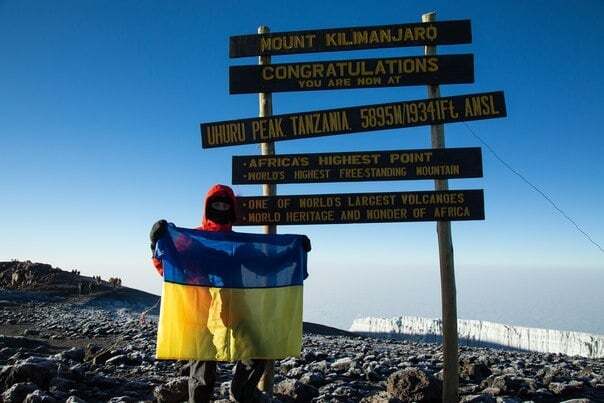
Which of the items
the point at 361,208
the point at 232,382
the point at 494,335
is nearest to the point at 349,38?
the point at 361,208

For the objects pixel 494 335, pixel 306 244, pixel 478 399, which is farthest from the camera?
pixel 494 335

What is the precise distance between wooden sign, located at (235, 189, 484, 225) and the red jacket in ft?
3.55

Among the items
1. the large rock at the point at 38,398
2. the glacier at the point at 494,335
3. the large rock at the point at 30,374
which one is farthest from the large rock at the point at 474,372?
the glacier at the point at 494,335

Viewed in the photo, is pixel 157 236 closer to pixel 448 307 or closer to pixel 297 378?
pixel 297 378

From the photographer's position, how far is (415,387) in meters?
6.88

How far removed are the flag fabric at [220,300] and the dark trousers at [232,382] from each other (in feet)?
0.43

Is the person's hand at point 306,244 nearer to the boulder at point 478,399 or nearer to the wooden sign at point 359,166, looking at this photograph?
the wooden sign at point 359,166

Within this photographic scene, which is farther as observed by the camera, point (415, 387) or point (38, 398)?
point (415, 387)

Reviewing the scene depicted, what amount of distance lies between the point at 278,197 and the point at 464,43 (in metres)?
3.94

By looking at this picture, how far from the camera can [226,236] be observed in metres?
5.74

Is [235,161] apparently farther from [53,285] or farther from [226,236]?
[53,285]

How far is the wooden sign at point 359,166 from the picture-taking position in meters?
6.80

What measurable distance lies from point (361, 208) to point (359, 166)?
68 cm

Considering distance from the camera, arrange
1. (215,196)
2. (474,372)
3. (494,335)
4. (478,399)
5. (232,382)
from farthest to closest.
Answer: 1. (494,335)
2. (474,372)
3. (478,399)
4. (215,196)
5. (232,382)
